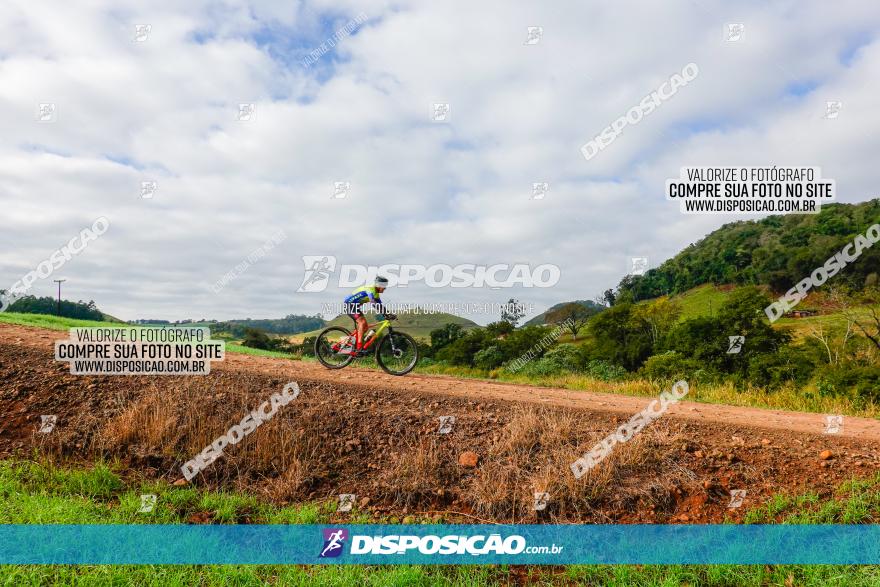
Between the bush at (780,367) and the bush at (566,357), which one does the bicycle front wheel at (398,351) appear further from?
the bush at (780,367)

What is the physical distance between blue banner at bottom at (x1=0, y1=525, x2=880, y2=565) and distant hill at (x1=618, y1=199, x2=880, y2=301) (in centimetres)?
6730

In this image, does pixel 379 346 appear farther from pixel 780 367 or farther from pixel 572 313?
pixel 572 313

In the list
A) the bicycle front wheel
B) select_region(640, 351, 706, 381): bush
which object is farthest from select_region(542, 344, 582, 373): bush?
the bicycle front wheel

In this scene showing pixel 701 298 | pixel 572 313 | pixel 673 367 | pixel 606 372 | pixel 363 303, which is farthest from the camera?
pixel 701 298

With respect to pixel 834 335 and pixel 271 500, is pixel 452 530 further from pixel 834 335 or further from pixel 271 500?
pixel 834 335

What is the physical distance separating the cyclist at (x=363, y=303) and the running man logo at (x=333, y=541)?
5.91m

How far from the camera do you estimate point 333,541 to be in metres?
4.88

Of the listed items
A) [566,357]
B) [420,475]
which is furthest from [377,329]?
[566,357]

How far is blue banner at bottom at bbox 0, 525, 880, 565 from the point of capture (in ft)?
15.0

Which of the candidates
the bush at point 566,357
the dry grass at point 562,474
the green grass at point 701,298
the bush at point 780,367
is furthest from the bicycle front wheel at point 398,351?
the green grass at point 701,298

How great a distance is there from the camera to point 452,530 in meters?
5.08

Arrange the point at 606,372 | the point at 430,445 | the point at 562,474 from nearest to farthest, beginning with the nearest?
the point at 562,474 → the point at 430,445 → the point at 606,372

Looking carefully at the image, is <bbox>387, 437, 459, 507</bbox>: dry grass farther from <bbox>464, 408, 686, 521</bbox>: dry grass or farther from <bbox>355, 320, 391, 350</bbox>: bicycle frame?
<bbox>355, 320, 391, 350</bbox>: bicycle frame

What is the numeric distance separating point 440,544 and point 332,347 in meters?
7.25
